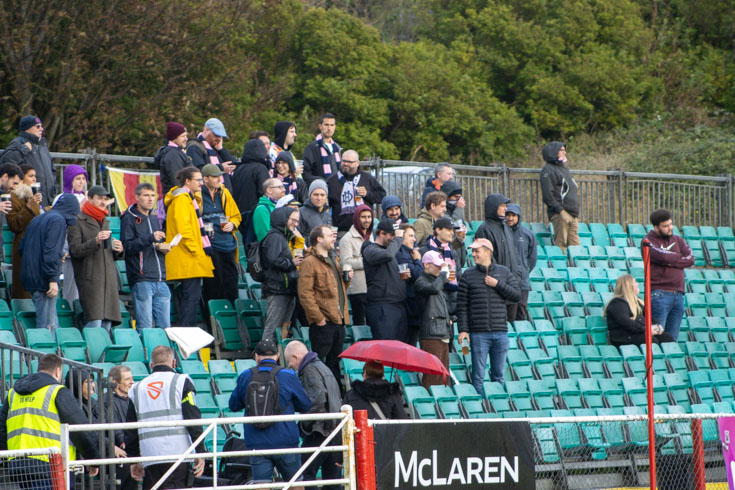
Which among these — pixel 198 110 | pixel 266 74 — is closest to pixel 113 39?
pixel 198 110

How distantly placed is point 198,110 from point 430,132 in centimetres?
758

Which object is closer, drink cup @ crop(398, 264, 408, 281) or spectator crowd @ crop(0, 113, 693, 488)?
spectator crowd @ crop(0, 113, 693, 488)

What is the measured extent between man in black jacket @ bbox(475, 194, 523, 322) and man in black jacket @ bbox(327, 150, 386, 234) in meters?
1.27

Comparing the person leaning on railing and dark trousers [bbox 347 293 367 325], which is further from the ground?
dark trousers [bbox 347 293 367 325]

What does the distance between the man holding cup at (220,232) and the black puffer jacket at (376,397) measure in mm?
3337

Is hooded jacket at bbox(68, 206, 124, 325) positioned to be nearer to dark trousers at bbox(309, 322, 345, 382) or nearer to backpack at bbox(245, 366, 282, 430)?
dark trousers at bbox(309, 322, 345, 382)

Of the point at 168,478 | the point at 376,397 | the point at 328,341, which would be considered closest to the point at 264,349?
the point at 376,397

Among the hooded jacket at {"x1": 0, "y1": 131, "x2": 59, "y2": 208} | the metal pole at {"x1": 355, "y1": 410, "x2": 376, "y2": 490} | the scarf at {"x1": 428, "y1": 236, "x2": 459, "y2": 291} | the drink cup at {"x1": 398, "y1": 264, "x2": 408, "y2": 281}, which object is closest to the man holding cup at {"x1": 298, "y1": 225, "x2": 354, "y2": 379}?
the drink cup at {"x1": 398, "y1": 264, "x2": 408, "y2": 281}

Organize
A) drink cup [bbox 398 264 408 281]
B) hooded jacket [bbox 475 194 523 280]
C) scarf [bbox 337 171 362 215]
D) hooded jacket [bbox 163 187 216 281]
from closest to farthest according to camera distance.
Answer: hooded jacket [bbox 163 187 216 281] → drink cup [bbox 398 264 408 281] → hooded jacket [bbox 475 194 523 280] → scarf [bbox 337 171 362 215]

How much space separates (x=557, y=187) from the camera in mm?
15281

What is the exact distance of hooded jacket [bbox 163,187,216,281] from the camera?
35.7 ft

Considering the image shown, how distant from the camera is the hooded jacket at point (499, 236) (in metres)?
12.7

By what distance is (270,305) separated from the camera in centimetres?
1092

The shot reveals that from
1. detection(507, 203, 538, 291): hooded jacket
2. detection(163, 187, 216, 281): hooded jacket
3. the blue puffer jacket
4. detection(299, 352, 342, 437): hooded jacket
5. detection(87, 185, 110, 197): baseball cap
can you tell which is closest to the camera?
the blue puffer jacket
